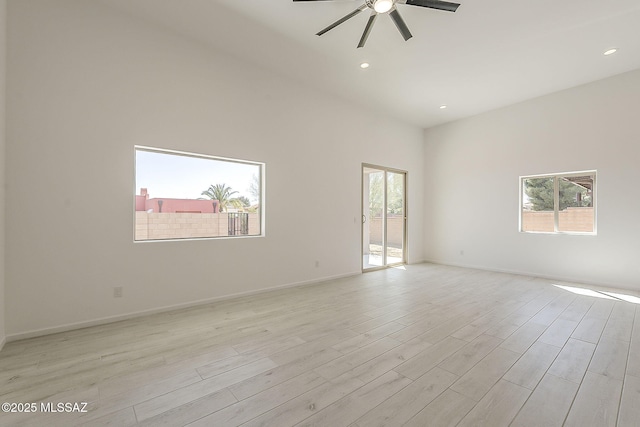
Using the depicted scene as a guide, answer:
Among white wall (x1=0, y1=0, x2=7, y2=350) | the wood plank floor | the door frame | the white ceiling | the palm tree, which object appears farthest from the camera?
the door frame

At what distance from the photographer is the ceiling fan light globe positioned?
274 centimetres

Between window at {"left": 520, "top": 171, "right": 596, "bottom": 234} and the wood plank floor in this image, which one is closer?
the wood plank floor

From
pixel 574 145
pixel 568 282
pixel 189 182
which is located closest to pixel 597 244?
pixel 568 282

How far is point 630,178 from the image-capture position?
453 centimetres

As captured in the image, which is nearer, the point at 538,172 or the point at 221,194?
the point at 221,194

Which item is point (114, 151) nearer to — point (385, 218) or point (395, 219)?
point (385, 218)

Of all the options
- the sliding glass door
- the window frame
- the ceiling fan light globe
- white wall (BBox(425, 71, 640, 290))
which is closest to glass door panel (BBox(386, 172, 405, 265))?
the sliding glass door

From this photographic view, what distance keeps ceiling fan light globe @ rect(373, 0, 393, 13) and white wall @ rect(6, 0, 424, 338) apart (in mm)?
2135

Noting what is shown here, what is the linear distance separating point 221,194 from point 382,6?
304 cm

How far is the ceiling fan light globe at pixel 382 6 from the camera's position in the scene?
9.00 feet

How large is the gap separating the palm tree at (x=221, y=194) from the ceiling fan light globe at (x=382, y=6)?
2.91 m

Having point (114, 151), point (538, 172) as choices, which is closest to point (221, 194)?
point (114, 151)

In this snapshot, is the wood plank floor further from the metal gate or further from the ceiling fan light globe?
the ceiling fan light globe

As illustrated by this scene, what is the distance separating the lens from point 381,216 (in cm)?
649
